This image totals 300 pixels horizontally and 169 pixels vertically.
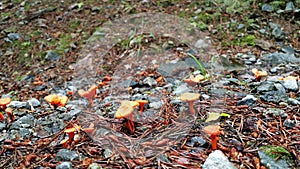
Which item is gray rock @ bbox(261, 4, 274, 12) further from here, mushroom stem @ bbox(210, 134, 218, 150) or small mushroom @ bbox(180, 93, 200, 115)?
mushroom stem @ bbox(210, 134, 218, 150)

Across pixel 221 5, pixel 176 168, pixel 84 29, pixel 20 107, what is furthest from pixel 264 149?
pixel 84 29

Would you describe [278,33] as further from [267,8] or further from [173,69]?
[173,69]

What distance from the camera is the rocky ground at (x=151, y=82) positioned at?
199 cm

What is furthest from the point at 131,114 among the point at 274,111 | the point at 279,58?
the point at 279,58

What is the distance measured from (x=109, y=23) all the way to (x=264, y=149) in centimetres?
353

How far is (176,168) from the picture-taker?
1.83m

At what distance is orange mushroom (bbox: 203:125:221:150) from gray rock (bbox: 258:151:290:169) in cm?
28

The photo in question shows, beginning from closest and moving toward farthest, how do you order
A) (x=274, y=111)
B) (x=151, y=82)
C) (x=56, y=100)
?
(x=274, y=111), (x=56, y=100), (x=151, y=82)

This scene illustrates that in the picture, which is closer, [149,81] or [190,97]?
[190,97]

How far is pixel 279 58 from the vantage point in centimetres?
372

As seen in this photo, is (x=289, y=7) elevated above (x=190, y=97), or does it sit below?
below

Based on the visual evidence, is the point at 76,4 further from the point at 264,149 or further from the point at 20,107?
the point at 264,149

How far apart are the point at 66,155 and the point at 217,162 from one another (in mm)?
995

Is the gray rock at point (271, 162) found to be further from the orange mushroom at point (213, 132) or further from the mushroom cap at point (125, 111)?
the mushroom cap at point (125, 111)
